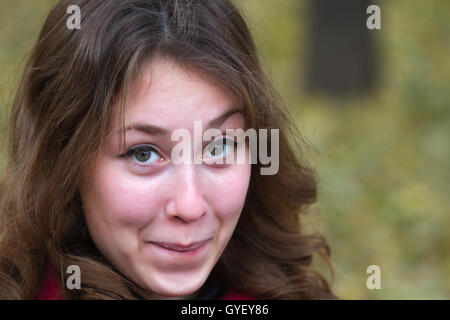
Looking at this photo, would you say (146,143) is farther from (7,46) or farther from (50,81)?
(7,46)

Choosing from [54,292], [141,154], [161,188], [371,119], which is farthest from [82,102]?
[371,119]

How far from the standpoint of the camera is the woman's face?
2004 millimetres

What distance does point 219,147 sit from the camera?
2146 mm

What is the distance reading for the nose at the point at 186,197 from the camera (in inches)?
78.3

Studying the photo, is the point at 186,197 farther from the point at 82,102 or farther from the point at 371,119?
the point at 371,119

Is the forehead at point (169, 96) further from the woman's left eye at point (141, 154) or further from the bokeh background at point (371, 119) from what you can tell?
the bokeh background at point (371, 119)

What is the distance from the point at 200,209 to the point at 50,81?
663 millimetres

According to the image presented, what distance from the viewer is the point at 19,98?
2.31 m

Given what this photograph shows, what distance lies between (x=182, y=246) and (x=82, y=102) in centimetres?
55

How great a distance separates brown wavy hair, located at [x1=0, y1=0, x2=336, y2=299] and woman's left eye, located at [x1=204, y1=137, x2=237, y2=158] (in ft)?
0.32

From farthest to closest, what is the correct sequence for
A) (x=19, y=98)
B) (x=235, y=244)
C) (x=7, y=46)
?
(x=7, y=46)
(x=235, y=244)
(x=19, y=98)

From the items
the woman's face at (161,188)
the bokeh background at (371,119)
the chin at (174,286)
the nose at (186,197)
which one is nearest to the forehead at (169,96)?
the woman's face at (161,188)
